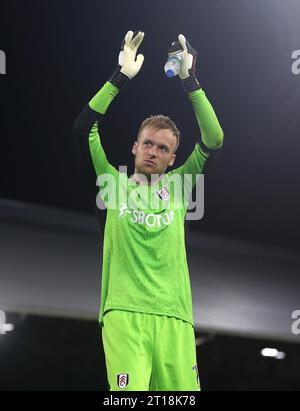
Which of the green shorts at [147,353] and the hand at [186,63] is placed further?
the hand at [186,63]

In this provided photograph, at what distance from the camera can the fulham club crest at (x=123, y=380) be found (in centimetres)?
175

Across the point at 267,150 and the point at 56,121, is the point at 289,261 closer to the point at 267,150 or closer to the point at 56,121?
the point at 267,150

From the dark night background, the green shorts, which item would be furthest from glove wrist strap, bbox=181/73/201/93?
the green shorts

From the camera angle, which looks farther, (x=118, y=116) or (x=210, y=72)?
(x=210, y=72)

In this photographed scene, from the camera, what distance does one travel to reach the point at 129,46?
2.10 metres

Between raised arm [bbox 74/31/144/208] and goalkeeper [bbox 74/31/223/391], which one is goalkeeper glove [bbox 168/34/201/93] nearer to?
goalkeeper [bbox 74/31/223/391]

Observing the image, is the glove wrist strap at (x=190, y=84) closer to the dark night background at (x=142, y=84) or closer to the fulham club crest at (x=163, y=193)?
the dark night background at (x=142, y=84)

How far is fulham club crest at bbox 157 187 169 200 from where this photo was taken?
2.02m

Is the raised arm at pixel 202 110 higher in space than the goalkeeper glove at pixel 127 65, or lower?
lower

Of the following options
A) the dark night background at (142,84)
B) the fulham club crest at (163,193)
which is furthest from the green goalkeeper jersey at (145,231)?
the dark night background at (142,84)

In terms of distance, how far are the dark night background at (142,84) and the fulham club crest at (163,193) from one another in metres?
0.24

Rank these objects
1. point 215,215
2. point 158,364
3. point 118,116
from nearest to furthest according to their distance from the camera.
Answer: point 158,364
point 118,116
point 215,215

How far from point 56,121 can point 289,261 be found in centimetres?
133

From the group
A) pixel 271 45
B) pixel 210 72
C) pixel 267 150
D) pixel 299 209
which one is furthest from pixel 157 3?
pixel 299 209
